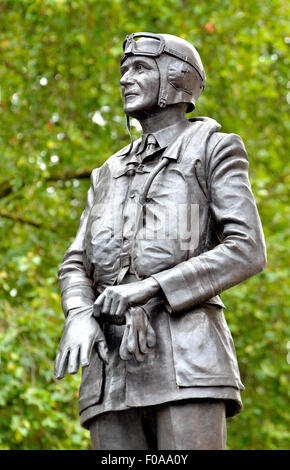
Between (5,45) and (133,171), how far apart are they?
292 inches

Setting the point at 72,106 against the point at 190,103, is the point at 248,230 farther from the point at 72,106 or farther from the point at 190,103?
the point at 72,106

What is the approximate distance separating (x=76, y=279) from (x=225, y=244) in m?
0.87

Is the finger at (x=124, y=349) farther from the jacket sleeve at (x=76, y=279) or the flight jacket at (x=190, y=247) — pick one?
the jacket sleeve at (x=76, y=279)

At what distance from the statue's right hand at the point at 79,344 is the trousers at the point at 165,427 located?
1.18 ft

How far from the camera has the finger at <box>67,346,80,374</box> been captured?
470 centimetres

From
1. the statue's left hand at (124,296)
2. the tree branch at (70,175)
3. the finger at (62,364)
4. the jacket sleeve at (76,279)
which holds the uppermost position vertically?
the tree branch at (70,175)

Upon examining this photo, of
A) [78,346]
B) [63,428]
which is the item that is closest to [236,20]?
[63,428]

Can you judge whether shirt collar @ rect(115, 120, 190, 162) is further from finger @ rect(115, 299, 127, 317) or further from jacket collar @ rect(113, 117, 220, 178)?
finger @ rect(115, 299, 127, 317)

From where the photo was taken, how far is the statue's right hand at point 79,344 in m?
4.73

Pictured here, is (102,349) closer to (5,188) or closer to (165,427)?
(165,427)

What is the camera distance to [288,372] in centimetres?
1277

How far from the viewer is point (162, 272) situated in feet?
16.0

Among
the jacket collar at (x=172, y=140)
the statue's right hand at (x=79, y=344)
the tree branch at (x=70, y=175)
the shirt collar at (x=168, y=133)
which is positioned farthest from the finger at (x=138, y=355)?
the tree branch at (x=70, y=175)

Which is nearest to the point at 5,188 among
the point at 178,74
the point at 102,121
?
the point at 102,121
